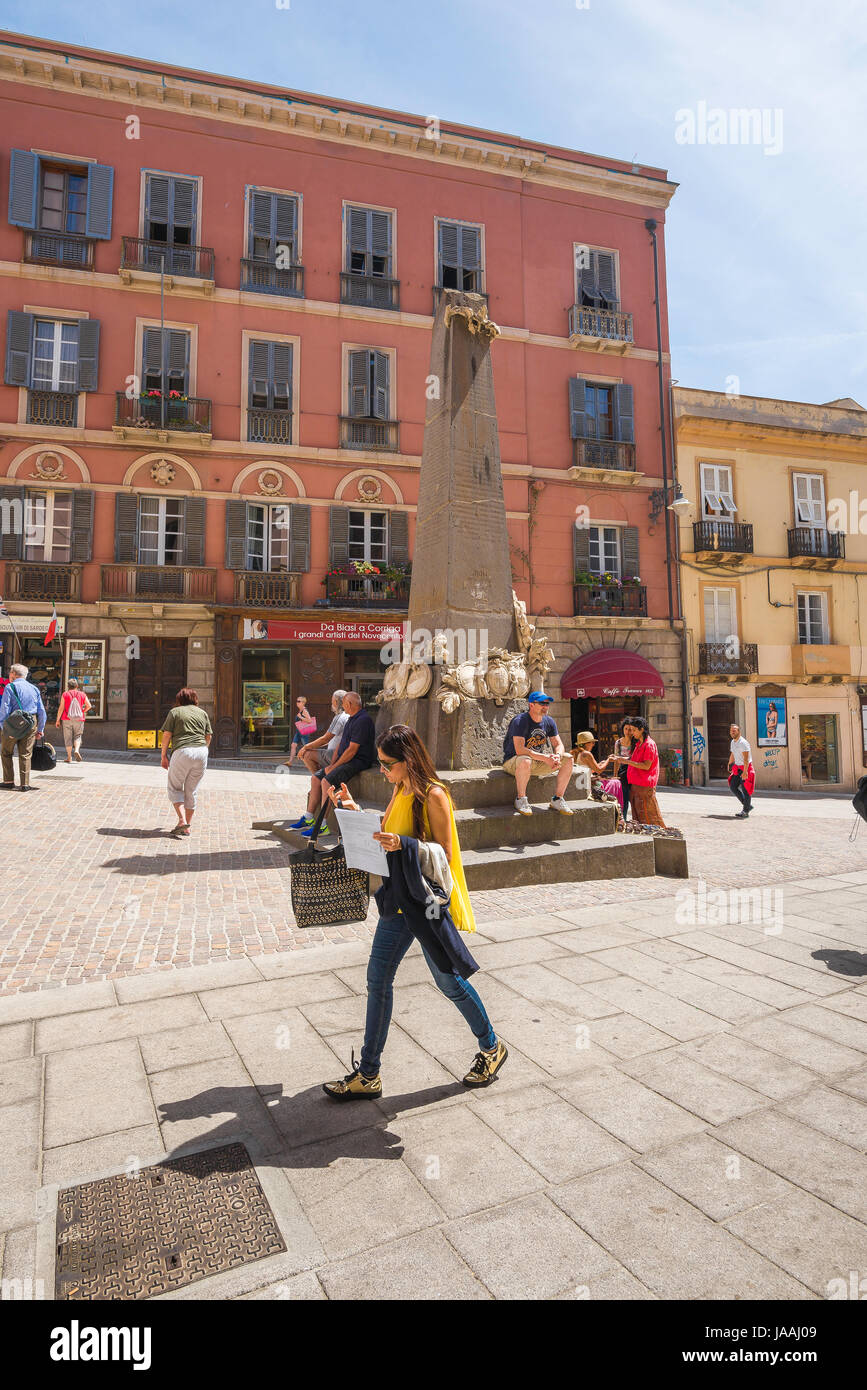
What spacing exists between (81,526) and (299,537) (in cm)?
508

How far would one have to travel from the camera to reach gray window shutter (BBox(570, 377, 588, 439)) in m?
21.4

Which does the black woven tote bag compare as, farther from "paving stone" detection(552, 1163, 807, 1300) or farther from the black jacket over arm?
"paving stone" detection(552, 1163, 807, 1300)

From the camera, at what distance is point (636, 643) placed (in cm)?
2148

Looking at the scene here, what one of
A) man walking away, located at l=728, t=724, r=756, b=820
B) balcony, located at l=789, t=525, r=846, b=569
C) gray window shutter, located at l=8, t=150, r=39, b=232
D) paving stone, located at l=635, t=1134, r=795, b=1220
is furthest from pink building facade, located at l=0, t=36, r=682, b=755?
paving stone, located at l=635, t=1134, r=795, b=1220

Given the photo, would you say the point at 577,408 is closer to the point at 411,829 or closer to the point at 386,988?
the point at 411,829

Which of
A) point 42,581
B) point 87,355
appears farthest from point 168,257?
point 42,581

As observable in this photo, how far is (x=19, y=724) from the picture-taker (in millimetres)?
10273

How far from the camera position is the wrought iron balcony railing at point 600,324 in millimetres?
21641

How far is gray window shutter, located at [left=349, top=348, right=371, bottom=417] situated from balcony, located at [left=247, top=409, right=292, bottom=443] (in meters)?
1.75

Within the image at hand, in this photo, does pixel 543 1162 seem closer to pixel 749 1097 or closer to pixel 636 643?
pixel 749 1097

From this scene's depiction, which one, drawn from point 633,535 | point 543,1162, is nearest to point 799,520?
point 633,535

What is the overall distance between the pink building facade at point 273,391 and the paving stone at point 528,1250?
16739mm

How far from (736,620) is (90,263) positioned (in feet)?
64.7

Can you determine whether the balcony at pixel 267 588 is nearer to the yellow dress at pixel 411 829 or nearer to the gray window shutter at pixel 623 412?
the gray window shutter at pixel 623 412
